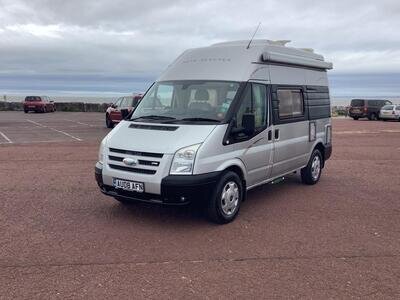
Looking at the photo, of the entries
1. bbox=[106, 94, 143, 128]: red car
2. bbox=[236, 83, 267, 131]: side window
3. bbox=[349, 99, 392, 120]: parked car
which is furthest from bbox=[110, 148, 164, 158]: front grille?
bbox=[349, 99, 392, 120]: parked car

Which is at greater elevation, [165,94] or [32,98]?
[32,98]

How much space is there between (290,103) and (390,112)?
3052 centimetres

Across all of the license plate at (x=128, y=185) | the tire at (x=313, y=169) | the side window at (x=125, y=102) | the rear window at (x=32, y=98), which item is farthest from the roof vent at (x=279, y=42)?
the rear window at (x=32, y=98)

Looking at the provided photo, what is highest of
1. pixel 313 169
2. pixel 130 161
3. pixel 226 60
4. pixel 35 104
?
pixel 226 60

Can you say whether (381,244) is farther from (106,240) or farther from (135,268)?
(106,240)

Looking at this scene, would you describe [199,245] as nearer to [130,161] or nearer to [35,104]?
[130,161]

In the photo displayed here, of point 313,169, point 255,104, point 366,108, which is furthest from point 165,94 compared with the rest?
point 366,108

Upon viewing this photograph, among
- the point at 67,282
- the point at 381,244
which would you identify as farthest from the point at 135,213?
the point at 381,244

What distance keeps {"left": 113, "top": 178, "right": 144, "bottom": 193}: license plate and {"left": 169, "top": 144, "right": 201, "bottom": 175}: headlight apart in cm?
47

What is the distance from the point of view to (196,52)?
24.5 ft

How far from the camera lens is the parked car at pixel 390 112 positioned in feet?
116

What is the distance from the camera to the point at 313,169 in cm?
909

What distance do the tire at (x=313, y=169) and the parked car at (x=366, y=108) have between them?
3017 cm

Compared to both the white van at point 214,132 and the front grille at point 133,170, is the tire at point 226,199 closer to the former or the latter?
the white van at point 214,132
